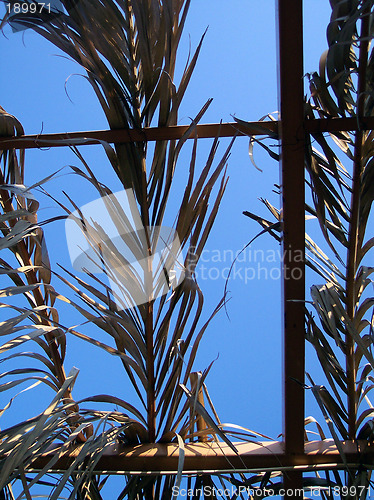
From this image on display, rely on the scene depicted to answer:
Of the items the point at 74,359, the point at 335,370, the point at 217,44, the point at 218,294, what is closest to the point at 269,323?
the point at 218,294

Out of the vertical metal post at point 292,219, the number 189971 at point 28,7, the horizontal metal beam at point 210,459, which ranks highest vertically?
the number 189971 at point 28,7

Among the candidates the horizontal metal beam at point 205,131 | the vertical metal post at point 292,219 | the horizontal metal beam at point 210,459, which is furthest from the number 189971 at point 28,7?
the horizontal metal beam at point 210,459

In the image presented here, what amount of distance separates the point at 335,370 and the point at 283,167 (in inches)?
19.5

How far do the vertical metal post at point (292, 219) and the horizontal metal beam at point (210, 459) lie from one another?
38mm

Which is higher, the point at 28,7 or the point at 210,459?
the point at 28,7

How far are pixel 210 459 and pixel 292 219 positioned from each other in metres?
0.58

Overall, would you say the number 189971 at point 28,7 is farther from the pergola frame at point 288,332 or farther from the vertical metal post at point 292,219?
the vertical metal post at point 292,219

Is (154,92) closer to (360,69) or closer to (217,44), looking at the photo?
(360,69)

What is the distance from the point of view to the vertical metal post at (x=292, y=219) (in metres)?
1.11

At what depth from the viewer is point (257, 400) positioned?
599cm

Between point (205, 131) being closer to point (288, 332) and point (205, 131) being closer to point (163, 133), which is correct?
point (163, 133)

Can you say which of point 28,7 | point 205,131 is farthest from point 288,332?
point 28,7

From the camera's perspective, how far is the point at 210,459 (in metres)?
1.19

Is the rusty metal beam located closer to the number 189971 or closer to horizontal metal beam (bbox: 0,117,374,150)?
horizontal metal beam (bbox: 0,117,374,150)
